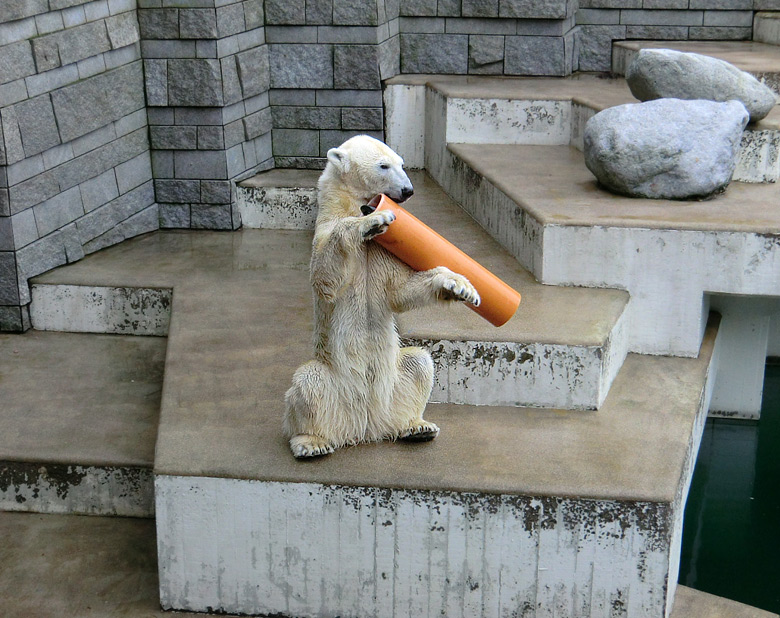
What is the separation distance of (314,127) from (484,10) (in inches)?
54.2

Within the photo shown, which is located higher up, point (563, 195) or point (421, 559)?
point (563, 195)

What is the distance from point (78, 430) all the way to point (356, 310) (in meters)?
1.38

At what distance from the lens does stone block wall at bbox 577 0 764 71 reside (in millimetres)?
6820

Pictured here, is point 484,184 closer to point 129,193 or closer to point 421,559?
point 129,193

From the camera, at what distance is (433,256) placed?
299 centimetres

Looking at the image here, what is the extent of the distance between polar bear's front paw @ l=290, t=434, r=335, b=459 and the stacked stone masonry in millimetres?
2087

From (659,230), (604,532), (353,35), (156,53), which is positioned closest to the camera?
(604,532)

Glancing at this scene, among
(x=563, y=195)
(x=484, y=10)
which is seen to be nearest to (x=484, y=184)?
(x=563, y=195)

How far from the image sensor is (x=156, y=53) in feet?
17.4

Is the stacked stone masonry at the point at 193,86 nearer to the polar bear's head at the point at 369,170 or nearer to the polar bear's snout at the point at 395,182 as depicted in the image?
the polar bear's head at the point at 369,170

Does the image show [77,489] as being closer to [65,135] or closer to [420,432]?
[420,432]

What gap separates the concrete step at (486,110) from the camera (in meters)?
5.71

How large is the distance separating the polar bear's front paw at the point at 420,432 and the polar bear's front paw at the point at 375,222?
0.73 m

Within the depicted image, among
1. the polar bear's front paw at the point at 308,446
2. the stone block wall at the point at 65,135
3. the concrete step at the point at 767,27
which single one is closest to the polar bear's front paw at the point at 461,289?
the polar bear's front paw at the point at 308,446
